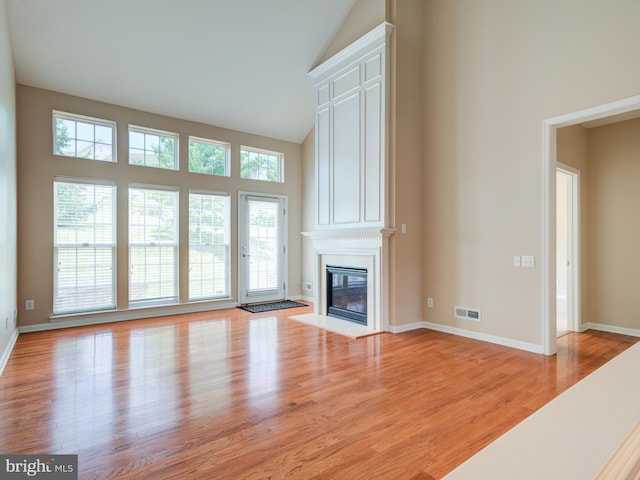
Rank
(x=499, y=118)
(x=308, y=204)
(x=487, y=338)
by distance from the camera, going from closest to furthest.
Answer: (x=499, y=118)
(x=487, y=338)
(x=308, y=204)

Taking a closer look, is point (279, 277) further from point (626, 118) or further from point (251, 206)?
point (626, 118)

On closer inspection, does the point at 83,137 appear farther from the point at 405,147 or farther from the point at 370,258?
the point at 405,147

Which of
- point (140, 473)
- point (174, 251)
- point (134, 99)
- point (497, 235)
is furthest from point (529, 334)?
point (134, 99)

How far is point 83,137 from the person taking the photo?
17.1ft

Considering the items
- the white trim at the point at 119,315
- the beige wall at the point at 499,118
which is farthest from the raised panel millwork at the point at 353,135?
the white trim at the point at 119,315

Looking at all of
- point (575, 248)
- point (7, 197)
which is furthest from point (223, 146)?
point (575, 248)

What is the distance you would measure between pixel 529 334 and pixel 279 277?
4529mm

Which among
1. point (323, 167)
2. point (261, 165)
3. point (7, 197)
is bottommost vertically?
point (7, 197)

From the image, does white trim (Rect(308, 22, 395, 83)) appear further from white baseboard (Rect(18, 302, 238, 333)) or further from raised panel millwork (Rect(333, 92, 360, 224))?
white baseboard (Rect(18, 302, 238, 333))

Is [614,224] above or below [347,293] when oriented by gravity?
above

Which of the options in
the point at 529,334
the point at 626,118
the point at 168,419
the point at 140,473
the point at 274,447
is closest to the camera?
the point at 140,473

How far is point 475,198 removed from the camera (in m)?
4.32

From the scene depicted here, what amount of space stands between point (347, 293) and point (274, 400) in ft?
9.13

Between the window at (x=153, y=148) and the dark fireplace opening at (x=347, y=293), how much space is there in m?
3.19
